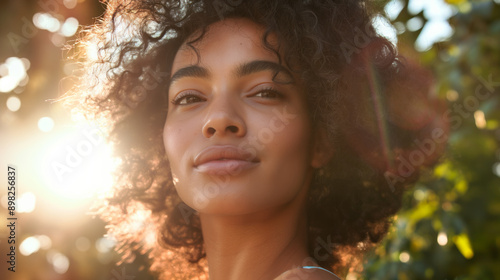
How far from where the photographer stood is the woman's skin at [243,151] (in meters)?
2.00

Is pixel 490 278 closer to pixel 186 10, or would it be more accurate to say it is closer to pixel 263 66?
pixel 263 66

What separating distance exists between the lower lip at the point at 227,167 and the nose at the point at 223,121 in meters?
0.10

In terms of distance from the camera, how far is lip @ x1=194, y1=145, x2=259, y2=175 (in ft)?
6.48

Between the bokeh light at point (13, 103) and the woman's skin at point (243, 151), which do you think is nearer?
the woman's skin at point (243, 151)

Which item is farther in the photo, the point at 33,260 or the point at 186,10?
the point at 33,260

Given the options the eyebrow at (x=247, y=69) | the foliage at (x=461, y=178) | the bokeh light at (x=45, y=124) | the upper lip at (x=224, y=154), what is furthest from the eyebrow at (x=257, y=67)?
the bokeh light at (x=45, y=124)

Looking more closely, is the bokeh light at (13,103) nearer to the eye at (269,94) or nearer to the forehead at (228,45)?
the forehead at (228,45)

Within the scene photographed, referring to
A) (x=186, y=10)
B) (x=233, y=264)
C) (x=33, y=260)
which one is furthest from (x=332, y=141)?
(x=33, y=260)

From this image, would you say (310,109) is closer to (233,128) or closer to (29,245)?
(233,128)

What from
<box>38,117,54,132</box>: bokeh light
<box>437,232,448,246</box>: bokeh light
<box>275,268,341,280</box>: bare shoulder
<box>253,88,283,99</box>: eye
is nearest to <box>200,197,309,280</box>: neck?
<box>275,268,341,280</box>: bare shoulder

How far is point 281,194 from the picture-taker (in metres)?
2.06

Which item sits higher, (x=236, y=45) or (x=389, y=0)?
(x=236, y=45)

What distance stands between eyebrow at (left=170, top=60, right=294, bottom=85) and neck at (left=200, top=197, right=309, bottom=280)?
1.64 ft

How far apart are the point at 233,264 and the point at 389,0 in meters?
1.31
